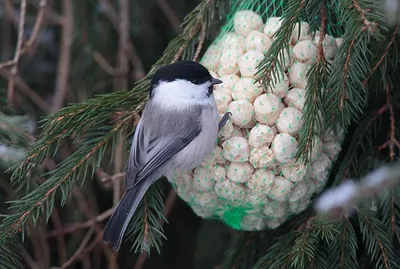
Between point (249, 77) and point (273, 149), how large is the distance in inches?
5.7

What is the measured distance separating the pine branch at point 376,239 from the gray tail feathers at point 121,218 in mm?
412

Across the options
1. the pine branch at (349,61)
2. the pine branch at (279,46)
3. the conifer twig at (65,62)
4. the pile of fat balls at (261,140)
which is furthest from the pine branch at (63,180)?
the conifer twig at (65,62)

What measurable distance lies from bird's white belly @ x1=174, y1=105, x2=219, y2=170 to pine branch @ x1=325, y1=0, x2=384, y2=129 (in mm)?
227

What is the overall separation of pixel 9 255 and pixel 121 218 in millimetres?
210

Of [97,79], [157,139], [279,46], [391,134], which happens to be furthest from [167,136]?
[97,79]

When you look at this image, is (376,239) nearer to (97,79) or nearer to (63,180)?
(63,180)

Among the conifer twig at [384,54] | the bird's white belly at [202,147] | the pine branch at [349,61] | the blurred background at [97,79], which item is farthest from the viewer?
the blurred background at [97,79]

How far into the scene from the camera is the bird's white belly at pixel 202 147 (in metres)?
1.23

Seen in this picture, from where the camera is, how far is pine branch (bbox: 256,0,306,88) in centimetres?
110

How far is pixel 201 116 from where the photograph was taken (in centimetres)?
129

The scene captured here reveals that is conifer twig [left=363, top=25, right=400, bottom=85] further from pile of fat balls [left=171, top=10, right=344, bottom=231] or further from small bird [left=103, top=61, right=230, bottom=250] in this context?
small bird [left=103, top=61, right=230, bottom=250]

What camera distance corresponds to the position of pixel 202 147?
1.24m

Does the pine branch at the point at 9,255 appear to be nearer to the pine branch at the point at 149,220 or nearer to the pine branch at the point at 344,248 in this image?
the pine branch at the point at 149,220

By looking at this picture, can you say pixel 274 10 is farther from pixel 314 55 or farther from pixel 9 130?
pixel 9 130
